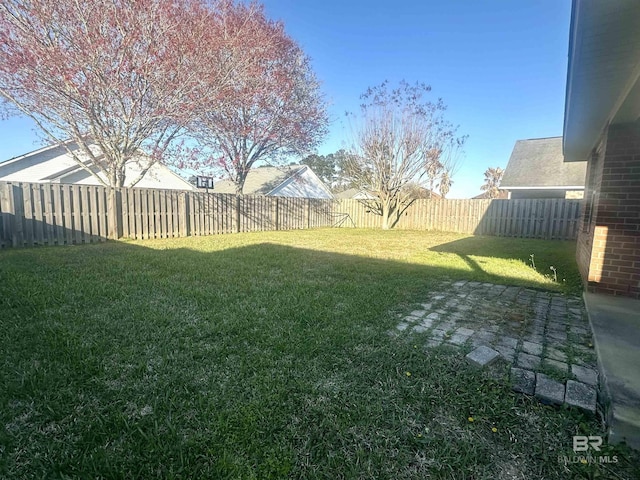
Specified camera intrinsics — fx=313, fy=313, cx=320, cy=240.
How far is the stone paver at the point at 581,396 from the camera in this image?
169cm

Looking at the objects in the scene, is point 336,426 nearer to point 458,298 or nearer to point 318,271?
point 458,298

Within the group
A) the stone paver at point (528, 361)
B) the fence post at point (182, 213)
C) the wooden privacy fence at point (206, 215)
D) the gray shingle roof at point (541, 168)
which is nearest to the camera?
the stone paver at point (528, 361)

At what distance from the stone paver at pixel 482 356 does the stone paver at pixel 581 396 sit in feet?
1.39

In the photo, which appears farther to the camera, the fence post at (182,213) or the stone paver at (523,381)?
the fence post at (182,213)

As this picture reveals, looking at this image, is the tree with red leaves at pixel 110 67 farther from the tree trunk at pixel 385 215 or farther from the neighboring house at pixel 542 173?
the neighboring house at pixel 542 173

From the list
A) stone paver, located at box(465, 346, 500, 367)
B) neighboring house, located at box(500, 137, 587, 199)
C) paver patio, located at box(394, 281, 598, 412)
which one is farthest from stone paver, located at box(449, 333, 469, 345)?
neighboring house, located at box(500, 137, 587, 199)

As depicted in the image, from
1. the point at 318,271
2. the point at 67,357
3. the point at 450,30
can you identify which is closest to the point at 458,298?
the point at 318,271

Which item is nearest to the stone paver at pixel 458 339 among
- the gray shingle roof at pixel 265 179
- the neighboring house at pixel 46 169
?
the neighboring house at pixel 46 169

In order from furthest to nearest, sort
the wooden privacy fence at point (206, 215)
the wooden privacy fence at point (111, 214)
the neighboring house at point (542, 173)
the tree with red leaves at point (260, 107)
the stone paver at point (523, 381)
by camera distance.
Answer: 1. the neighboring house at point (542, 173)
2. the tree with red leaves at point (260, 107)
3. the wooden privacy fence at point (206, 215)
4. the wooden privacy fence at point (111, 214)
5. the stone paver at point (523, 381)

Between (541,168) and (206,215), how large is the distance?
16059mm

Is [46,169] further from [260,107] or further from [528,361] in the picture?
[528,361]

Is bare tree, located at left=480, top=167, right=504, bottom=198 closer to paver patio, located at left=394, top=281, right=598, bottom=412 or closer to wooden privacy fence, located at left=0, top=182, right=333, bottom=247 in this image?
wooden privacy fence, located at left=0, top=182, right=333, bottom=247

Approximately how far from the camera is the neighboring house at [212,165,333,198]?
20000 millimetres

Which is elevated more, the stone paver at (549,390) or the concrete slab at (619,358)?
the concrete slab at (619,358)
